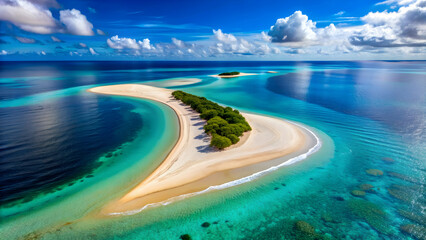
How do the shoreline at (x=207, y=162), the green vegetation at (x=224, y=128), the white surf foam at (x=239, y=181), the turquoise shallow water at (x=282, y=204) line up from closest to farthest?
1. the turquoise shallow water at (x=282, y=204)
2. the white surf foam at (x=239, y=181)
3. the shoreline at (x=207, y=162)
4. the green vegetation at (x=224, y=128)

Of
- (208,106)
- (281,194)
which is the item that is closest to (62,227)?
(281,194)

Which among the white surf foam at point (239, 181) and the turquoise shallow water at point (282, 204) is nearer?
the turquoise shallow water at point (282, 204)

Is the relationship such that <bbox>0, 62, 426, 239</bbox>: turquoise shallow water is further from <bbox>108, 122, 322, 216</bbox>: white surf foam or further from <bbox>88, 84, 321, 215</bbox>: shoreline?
<bbox>88, 84, 321, 215</bbox>: shoreline

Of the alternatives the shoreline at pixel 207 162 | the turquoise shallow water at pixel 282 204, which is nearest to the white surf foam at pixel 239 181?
the shoreline at pixel 207 162

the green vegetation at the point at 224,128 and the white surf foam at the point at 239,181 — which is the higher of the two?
the green vegetation at the point at 224,128

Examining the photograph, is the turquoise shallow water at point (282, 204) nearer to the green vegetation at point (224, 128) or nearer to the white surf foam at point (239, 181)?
the white surf foam at point (239, 181)

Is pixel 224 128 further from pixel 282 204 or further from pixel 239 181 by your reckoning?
pixel 282 204

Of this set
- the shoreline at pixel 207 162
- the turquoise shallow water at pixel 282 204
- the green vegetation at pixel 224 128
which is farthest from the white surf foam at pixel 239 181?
the green vegetation at pixel 224 128

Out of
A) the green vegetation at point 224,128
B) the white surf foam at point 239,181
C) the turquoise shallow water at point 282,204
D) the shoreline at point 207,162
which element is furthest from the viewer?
the green vegetation at point 224,128

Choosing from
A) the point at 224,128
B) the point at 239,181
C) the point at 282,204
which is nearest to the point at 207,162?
the point at 239,181
